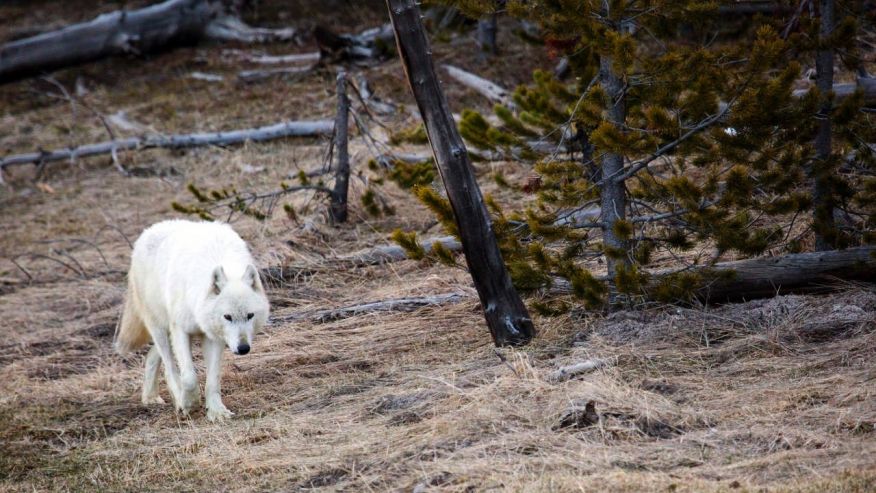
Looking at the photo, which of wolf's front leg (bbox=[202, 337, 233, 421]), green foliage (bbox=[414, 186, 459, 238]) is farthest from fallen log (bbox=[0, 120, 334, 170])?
wolf's front leg (bbox=[202, 337, 233, 421])

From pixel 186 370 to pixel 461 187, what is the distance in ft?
7.97

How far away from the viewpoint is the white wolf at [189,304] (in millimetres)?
6684

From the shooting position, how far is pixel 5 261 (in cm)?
1209

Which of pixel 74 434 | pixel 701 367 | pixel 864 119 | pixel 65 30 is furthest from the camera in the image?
pixel 65 30

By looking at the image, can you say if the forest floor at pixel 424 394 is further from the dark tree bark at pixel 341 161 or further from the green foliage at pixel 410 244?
the green foliage at pixel 410 244

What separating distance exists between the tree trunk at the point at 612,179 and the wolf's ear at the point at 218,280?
9.21 ft

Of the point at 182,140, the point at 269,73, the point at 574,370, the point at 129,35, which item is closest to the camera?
the point at 574,370

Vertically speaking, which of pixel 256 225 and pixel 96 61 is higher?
pixel 96 61

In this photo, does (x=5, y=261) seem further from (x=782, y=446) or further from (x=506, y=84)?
(x=782, y=446)

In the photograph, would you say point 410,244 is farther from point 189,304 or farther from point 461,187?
point 189,304

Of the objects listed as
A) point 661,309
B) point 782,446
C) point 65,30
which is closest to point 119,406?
point 661,309

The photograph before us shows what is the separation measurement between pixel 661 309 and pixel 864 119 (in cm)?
216

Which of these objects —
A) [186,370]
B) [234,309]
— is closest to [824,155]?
[234,309]

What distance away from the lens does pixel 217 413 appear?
6883 mm
